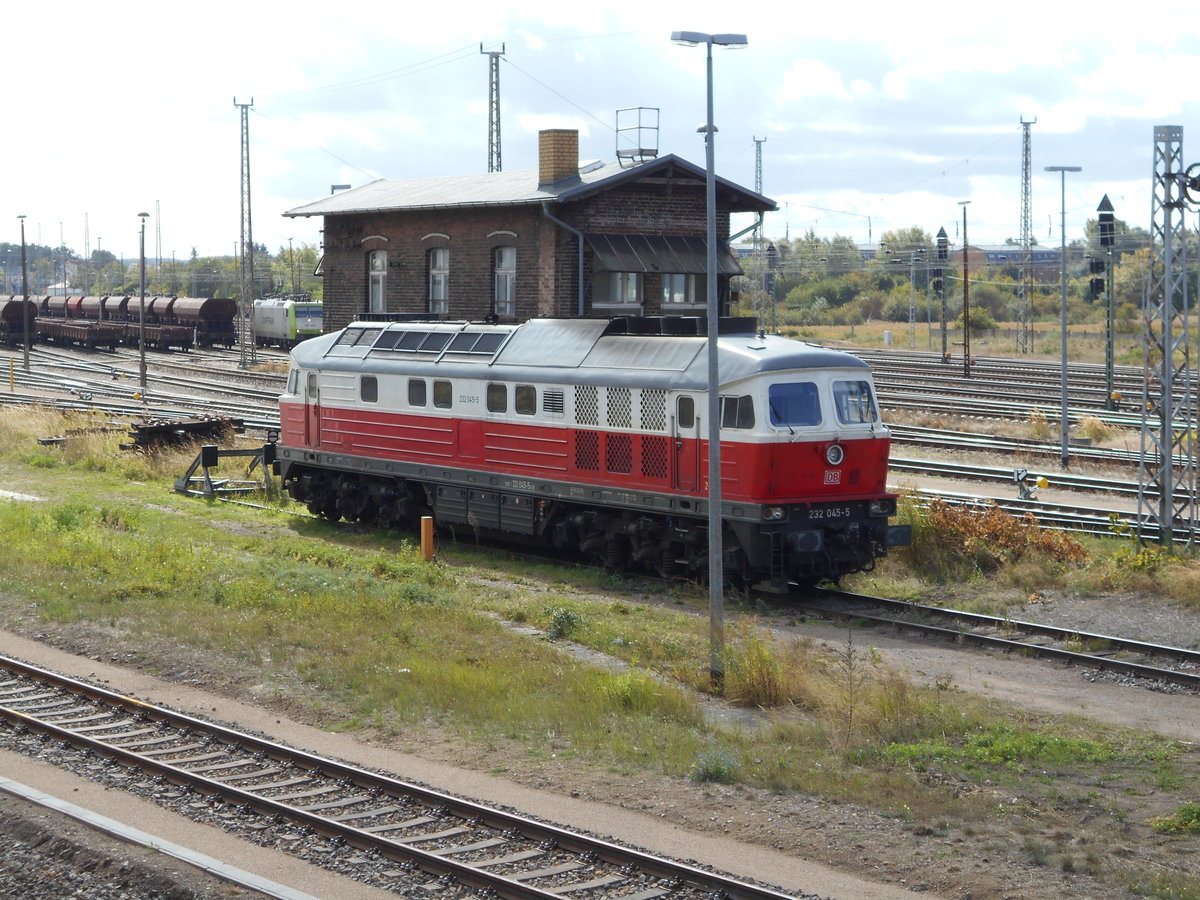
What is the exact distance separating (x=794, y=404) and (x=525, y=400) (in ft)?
16.4

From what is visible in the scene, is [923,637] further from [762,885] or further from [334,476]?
[334,476]

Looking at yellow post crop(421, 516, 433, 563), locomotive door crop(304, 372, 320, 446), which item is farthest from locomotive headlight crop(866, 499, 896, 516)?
locomotive door crop(304, 372, 320, 446)

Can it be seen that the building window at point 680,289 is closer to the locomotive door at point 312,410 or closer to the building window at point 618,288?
the building window at point 618,288

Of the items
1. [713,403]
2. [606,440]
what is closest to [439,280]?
[606,440]

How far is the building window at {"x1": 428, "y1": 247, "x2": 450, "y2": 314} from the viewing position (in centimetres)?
3353

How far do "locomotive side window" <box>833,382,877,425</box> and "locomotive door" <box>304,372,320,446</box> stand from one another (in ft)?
36.3

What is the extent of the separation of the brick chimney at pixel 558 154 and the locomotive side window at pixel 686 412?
13691mm

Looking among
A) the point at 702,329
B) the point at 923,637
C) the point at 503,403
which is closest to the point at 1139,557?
the point at 923,637

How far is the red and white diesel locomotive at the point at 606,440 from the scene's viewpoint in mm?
18156

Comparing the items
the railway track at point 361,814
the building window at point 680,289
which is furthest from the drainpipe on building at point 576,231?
the railway track at point 361,814

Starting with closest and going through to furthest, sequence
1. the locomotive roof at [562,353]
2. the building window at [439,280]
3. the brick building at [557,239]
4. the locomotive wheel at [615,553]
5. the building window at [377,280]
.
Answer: the locomotive roof at [562,353]
the locomotive wheel at [615,553]
the brick building at [557,239]
the building window at [439,280]
the building window at [377,280]

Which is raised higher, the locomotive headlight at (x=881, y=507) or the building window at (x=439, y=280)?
the building window at (x=439, y=280)

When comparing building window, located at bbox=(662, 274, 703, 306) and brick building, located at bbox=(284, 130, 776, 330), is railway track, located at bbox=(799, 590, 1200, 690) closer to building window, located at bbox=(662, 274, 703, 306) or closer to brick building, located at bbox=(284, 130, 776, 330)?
brick building, located at bbox=(284, 130, 776, 330)

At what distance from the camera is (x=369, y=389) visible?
24.6 m
